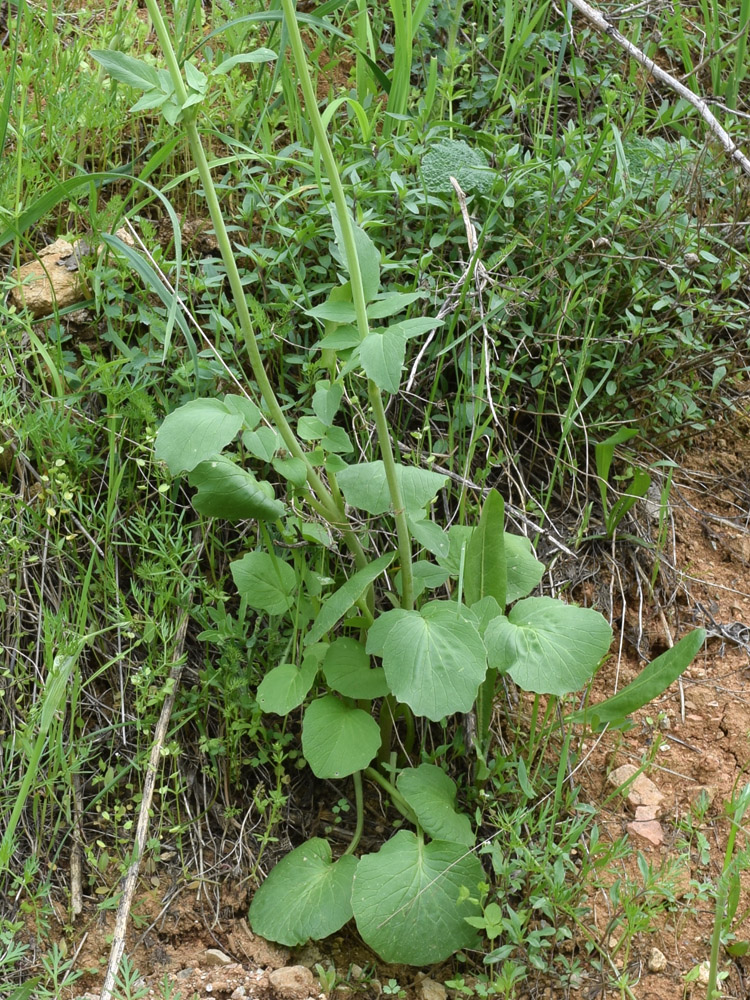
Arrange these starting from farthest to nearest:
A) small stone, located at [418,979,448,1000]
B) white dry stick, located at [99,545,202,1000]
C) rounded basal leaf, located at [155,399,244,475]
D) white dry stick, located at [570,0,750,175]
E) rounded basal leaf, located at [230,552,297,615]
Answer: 1. white dry stick, located at [570,0,750,175]
2. rounded basal leaf, located at [230,552,297,615]
3. small stone, located at [418,979,448,1000]
4. white dry stick, located at [99,545,202,1000]
5. rounded basal leaf, located at [155,399,244,475]

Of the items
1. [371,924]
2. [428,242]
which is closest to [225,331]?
[428,242]

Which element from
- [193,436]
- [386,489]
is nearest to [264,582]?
[386,489]

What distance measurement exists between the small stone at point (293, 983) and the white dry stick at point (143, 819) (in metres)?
0.28

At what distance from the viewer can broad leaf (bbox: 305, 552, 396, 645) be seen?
1700 millimetres

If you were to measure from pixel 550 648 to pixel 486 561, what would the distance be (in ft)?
0.80

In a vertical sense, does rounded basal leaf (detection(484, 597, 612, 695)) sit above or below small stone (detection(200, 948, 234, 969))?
above

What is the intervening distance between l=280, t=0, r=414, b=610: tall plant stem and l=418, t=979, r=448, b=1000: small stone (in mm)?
696

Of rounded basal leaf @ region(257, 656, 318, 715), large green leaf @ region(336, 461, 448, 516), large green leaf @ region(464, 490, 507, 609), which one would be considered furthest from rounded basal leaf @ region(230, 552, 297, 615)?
large green leaf @ region(464, 490, 507, 609)

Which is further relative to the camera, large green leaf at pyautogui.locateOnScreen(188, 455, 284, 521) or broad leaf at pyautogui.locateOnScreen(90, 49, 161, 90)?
large green leaf at pyautogui.locateOnScreen(188, 455, 284, 521)

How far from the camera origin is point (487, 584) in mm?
1887

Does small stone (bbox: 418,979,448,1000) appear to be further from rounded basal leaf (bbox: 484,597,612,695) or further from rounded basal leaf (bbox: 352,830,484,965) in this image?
rounded basal leaf (bbox: 484,597,612,695)

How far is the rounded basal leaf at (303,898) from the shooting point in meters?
1.72

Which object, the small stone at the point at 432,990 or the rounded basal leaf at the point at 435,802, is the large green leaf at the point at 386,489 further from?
the small stone at the point at 432,990

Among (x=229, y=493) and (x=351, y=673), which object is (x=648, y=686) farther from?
(x=229, y=493)
